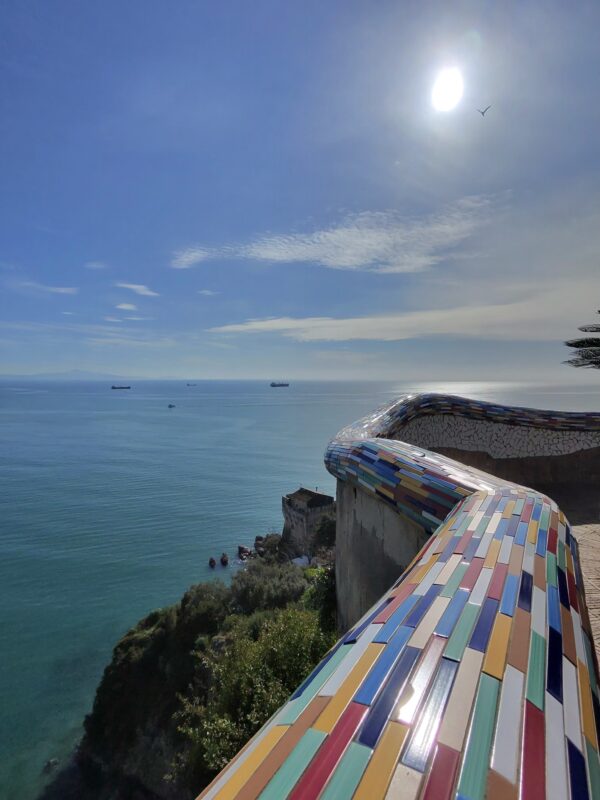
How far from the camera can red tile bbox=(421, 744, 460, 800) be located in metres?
0.80

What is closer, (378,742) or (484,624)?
(378,742)

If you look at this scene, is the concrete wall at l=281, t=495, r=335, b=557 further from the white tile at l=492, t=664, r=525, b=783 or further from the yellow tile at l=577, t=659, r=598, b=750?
the white tile at l=492, t=664, r=525, b=783

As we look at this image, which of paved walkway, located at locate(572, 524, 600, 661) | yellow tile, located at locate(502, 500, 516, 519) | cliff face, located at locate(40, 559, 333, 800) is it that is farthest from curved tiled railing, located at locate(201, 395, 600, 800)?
cliff face, located at locate(40, 559, 333, 800)

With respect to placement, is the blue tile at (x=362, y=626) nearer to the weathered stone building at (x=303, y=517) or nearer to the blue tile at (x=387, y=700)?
the blue tile at (x=387, y=700)

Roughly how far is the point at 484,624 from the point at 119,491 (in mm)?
44091

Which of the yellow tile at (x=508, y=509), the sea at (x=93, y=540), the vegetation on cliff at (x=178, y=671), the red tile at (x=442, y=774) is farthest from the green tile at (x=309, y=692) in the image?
the sea at (x=93, y=540)

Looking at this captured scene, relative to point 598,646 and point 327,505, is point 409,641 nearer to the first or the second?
point 598,646

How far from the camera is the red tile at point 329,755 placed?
84 centimetres

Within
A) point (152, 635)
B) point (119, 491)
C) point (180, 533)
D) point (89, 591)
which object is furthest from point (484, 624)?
point (119, 491)

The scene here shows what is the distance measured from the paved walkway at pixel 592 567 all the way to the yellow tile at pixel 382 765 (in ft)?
7.97

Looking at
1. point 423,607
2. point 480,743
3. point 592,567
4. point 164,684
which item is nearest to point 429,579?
point 423,607

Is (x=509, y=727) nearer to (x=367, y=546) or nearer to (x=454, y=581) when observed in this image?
(x=454, y=581)

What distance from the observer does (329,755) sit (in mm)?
915

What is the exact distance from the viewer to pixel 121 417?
105 m
